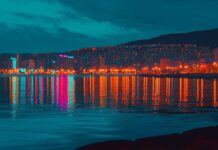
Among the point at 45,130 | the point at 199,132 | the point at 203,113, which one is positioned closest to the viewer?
the point at 199,132

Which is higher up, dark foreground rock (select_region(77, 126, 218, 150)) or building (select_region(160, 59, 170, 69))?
building (select_region(160, 59, 170, 69))

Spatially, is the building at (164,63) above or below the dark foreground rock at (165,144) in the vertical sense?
above

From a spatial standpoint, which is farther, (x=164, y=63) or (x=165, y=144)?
(x=164, y=63)

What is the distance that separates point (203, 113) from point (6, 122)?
8592 mm

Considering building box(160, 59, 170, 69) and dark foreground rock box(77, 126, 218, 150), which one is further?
building box(160, 59, 170, 69)

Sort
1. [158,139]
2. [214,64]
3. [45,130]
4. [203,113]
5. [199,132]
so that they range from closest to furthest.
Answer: [158,139]
[199,132]
[45,130]
[203,113]
[214,64]

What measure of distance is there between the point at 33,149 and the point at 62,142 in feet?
3.52

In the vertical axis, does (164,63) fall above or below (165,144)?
above

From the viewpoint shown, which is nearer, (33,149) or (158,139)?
(158,139)

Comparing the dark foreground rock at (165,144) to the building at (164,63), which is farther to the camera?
the building at (164,63)

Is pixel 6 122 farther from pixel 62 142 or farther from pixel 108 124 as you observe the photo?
pixel 62 142

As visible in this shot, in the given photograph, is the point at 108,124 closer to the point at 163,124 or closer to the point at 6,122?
the point at 163,124

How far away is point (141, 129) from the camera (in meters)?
14.8

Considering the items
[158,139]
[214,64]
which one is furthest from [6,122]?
[214,64]
